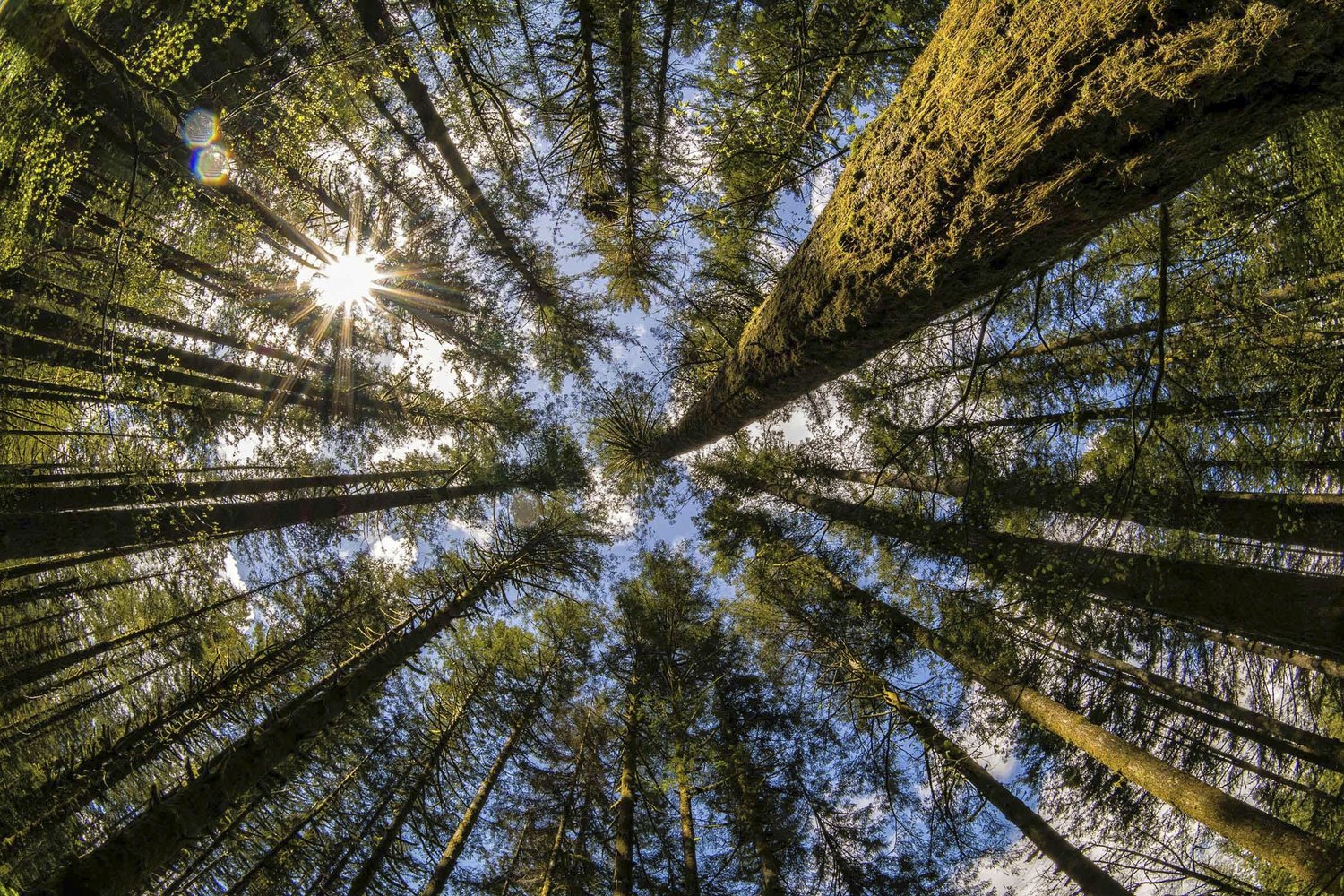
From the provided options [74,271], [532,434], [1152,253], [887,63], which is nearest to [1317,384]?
[1152,253]

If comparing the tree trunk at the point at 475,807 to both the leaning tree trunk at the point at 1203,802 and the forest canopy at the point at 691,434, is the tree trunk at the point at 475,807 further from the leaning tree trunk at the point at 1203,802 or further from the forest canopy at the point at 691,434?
the leaning tree trunk at the point at 1203,802

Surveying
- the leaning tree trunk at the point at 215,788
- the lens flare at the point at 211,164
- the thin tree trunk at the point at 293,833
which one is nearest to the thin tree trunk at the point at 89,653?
the thin tree trunk at the point at 293,833

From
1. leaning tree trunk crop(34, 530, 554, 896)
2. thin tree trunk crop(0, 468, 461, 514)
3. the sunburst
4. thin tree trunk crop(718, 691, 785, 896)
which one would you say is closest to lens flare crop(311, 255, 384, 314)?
the sunburst

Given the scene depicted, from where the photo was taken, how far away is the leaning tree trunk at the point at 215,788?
8.73 feet

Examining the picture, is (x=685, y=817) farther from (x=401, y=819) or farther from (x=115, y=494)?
(x=115, y=494)

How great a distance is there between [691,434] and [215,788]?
592 centimetres

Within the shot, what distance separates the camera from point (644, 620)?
12.7m

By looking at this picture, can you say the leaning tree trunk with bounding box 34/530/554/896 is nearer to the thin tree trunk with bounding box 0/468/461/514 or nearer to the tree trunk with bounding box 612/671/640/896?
the thin tree trunk with bounding box 0/468/461/514

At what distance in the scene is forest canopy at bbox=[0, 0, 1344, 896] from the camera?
8.79 feet

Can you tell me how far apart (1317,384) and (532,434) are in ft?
42.6

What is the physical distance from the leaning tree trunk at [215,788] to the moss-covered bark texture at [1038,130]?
5.06 m

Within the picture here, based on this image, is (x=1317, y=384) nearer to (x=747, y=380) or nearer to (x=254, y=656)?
Result: (x=747, y=380)

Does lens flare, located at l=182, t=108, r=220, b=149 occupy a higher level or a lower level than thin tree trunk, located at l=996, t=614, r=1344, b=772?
higher

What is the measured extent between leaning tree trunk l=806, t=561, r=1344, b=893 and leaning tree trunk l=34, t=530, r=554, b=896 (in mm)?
5408
